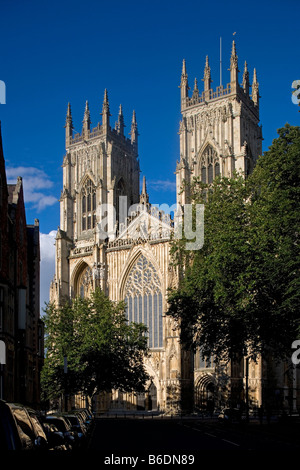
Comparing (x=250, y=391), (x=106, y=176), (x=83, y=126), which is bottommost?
(x=250, y=391)

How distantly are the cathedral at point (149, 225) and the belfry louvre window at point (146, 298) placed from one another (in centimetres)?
9

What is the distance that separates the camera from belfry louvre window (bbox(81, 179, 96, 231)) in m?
70.8

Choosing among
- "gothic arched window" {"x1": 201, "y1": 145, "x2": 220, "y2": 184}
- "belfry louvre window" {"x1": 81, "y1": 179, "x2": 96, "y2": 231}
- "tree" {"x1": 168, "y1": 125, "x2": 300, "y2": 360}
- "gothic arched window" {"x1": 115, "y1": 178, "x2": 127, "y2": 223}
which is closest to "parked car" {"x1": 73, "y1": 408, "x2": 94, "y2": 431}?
"tree" {"x1": 168, "y1": 125, "x2": 300, "y2": 360}

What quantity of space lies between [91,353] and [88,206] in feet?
88.0

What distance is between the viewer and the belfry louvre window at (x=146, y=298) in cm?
5962

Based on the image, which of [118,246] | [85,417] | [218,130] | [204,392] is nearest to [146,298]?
[118,246]

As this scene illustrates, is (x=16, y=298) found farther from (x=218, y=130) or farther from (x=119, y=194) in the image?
(x=119, y=194)

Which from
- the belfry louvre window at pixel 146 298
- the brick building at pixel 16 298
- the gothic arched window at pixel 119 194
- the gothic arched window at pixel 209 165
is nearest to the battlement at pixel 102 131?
the gothic arched window at pixel 119 194

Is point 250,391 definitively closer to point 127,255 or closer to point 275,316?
point 127,255

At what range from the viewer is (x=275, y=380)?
5500cm

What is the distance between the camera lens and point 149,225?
205 ft

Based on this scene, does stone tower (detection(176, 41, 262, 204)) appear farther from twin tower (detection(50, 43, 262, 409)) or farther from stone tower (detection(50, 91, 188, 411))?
stone tower (detection(50, 91, 188, 411))

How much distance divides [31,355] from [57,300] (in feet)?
97.2

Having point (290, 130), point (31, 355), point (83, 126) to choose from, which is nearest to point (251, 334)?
point (290, 130)
